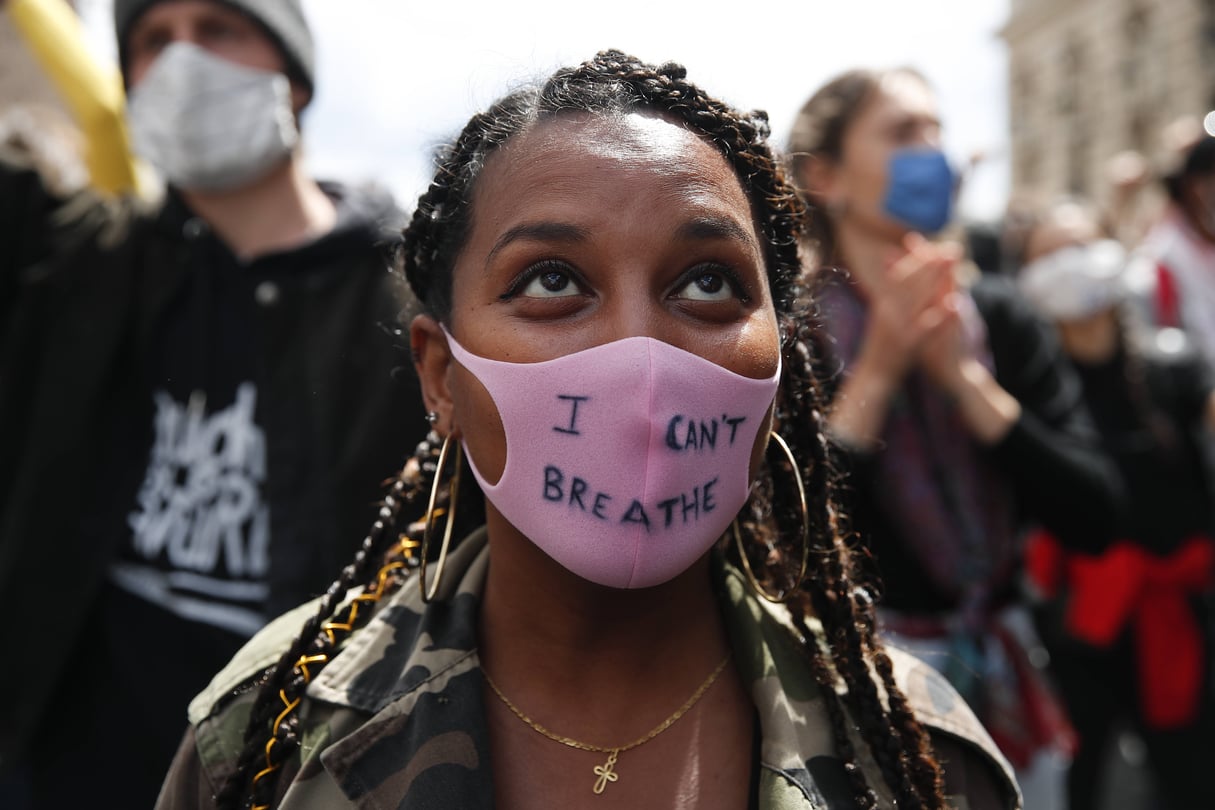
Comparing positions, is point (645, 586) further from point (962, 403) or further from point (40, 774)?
point (40, 774)

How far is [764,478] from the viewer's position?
1889mm

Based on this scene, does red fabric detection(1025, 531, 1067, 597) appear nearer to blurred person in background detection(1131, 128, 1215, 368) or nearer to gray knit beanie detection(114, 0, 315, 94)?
blurred person in background detection(1131, 128, 1215, 368)

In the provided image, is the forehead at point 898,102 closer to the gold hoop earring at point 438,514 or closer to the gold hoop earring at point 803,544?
the gold hoop earring at point 803,544

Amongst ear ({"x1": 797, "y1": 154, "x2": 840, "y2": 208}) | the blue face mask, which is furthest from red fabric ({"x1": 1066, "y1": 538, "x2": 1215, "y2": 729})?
ear ({"x1": 797, "y1": 154, "x2": 840, "y2": 208})

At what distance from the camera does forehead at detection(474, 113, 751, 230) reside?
148 centimetres

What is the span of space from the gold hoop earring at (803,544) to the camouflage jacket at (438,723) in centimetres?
5

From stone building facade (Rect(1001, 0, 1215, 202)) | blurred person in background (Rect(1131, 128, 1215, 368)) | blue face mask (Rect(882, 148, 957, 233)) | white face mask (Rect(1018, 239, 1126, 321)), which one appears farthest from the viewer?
stone building facade (Rect(1001, 0, 1215, 202))

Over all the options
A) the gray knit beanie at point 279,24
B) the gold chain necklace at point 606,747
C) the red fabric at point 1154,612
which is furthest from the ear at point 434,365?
the red fabric at point 1154,612

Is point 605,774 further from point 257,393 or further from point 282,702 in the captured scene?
point 257,393

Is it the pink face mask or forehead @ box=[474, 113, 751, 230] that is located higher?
forehead @ box=[474, 113, 751, 230]

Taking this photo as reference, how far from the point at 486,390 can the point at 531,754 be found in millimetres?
549

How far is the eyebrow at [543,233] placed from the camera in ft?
4.79

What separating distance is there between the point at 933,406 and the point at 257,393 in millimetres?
1780

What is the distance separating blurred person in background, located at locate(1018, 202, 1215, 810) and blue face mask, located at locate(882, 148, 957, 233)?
55.6 inches
